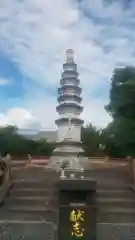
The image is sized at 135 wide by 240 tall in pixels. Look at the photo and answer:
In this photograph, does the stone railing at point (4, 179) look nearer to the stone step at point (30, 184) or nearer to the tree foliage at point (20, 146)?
the stone step at point (30, 184)

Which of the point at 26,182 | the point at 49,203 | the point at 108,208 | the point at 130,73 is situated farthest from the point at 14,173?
the point at 130,73

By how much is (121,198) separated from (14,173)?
21.2 ft

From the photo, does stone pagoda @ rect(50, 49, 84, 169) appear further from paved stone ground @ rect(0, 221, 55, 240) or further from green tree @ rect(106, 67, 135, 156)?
paved stone ground @ rect(0, 221, 55, 240)

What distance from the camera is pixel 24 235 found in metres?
10.8

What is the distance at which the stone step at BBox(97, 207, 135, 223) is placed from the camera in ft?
40.7

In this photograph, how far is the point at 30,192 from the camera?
49.4 feet

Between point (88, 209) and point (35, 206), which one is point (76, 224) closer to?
point (88, 209)

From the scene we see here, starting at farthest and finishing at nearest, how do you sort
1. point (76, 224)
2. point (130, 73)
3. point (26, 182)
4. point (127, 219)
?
point (130, 73)
point (26, 182)
point (127, 219)
point (76, 224)

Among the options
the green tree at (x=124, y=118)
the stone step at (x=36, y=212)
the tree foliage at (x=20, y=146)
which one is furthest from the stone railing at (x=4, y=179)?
the tree foliage at (x=20, y=146)

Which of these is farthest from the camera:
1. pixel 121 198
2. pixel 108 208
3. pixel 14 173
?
pixel 14 173

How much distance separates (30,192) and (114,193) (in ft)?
10.1

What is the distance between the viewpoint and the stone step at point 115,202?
45.0 feet

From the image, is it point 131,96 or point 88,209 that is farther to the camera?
point 131,96

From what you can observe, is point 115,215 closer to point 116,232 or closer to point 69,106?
point 116,232
